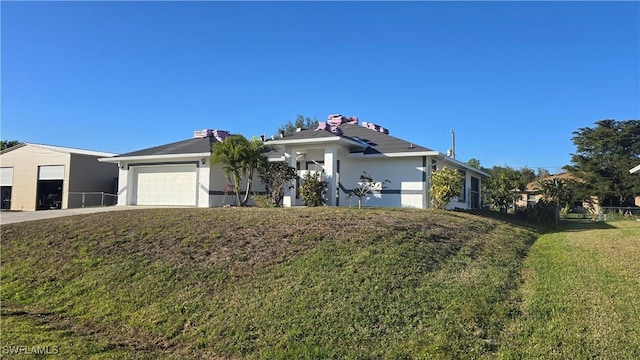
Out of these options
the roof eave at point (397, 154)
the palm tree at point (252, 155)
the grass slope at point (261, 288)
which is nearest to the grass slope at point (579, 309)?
the grass slope at point (261, 288)

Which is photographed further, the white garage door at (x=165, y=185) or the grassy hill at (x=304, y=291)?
the white garage door at (x=165, y=185)

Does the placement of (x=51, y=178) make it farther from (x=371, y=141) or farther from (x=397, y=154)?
(x=397, y=154)

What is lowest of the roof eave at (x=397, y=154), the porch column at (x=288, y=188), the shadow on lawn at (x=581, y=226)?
the shadow on lawn at (x=581, y=226)

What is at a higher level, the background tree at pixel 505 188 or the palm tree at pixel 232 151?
the palm tree at pixel 232 151

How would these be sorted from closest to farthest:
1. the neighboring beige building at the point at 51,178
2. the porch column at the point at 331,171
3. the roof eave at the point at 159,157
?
the porch column at the point at 331,171 < the roof eave at the point at 159,157 < the neighboring beige building at the point at 51,178

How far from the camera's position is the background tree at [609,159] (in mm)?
40688

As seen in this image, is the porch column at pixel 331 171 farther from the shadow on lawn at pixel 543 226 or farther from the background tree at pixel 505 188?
the background tree at pixel 505 188

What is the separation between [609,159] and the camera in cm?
4278

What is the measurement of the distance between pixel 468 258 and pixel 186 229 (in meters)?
6.83

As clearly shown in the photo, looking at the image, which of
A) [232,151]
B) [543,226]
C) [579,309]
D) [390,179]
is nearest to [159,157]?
[232,151]

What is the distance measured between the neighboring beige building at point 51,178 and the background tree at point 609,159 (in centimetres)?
4087

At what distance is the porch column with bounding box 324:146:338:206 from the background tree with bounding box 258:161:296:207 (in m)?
1.52

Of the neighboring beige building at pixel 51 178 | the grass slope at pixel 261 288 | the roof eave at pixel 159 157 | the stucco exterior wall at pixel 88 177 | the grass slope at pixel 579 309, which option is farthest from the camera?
the neighboring beige building at pixel 51 178

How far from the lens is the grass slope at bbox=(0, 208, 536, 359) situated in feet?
19.8
